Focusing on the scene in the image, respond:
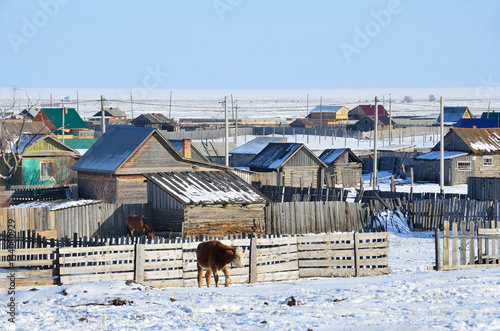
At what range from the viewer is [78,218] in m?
30.3

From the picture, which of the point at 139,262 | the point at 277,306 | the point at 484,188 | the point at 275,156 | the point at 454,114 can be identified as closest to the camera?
the point at 277,306

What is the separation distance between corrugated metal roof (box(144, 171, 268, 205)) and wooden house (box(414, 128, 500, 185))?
28021 millimetres

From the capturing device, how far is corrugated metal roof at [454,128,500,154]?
57.8 m

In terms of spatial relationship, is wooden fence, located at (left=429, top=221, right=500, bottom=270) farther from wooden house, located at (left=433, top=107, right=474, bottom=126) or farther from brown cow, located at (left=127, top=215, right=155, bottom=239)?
wooden house, located at (left=433, top=107, right=474, bottom=126)

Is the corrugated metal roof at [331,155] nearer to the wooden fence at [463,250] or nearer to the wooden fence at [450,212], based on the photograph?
the wooden fence at [450,212]

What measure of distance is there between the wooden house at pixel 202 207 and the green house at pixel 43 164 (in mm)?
20751

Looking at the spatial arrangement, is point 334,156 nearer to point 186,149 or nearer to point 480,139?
point 480,139

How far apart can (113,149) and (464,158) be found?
31253mm

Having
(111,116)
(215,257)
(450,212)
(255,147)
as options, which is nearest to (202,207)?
(450,212)

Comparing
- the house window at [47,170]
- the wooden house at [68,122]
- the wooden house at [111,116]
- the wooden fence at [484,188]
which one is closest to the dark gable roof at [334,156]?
the wooden fence at [484,188]

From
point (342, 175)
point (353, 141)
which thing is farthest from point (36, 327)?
point (353, 141)

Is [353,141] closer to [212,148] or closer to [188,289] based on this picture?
[212,148]

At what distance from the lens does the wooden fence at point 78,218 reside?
94.0 ft

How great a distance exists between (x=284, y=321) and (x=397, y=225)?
21.2 metres
